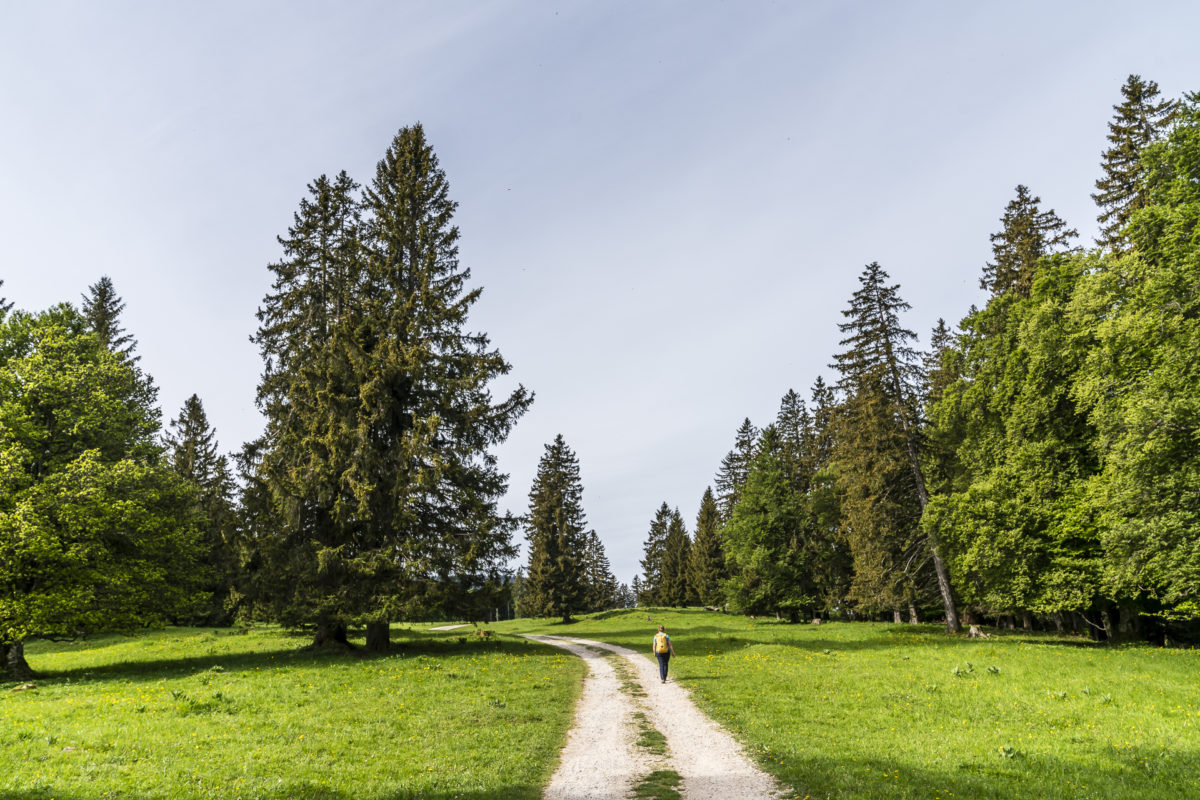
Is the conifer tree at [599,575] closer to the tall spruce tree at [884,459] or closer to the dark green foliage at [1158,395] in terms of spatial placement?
the tall spruce tree at [884,459]

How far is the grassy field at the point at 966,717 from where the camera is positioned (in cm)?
908

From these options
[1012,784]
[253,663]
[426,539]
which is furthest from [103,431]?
[1012,784]

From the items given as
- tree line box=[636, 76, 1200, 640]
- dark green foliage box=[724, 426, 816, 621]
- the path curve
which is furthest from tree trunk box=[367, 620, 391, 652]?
dark green foliage box=[724, 426, 816, 621]

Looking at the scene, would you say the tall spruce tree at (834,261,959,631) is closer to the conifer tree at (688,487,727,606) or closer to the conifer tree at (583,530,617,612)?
the conifer tree at (688,487,727,606)

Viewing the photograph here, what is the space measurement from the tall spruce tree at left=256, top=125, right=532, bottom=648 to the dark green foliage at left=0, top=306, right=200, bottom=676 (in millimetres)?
3918

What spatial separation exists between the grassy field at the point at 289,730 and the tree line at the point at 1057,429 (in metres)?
20.7

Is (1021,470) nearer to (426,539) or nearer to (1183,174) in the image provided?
(1183,174)

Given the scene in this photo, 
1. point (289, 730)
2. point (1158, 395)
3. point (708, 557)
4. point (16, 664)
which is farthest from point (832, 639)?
point (708, 557)

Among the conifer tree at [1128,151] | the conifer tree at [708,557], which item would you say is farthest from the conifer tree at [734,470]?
the conifer tree at [1128,151]

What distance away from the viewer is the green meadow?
907 centimetres

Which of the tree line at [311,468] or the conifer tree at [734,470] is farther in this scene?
the conifer tree at [734,470]

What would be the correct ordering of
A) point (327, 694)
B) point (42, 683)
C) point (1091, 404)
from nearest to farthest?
point (327, 694), point (42, 683), point (1091, 404)

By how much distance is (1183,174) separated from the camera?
65.8 feet

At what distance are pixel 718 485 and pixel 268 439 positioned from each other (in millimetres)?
61409
